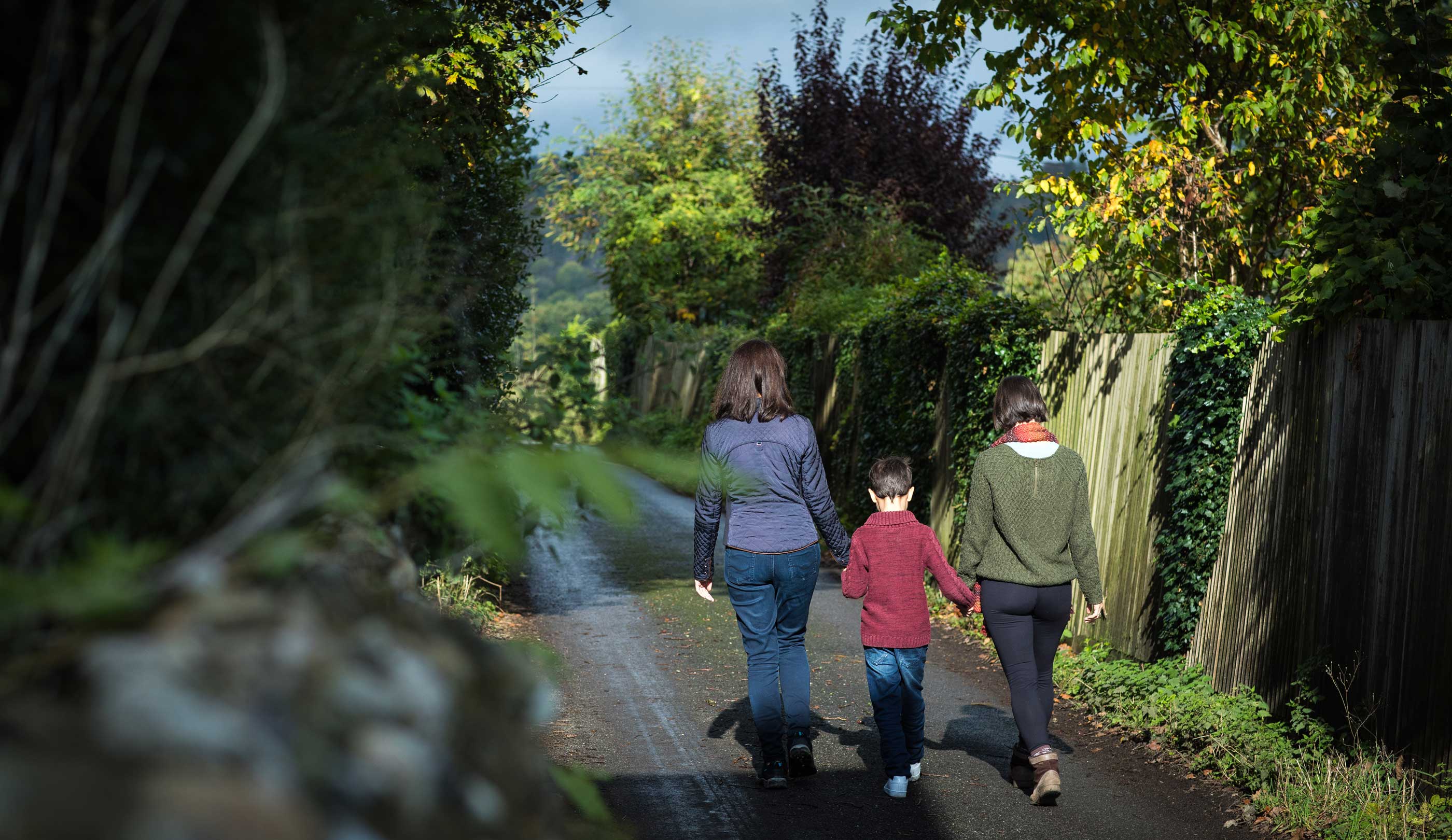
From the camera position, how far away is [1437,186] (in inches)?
200

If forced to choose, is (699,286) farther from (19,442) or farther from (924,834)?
(19,442)

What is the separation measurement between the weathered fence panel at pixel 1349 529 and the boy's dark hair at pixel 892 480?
197cm

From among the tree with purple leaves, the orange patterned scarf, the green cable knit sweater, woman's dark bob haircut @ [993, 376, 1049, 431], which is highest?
the tree with purple leaves

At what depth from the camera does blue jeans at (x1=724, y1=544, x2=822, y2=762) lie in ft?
17.9

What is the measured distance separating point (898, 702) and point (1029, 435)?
4.60 feet

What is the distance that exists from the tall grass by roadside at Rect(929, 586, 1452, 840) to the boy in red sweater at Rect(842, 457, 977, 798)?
4.59 ft

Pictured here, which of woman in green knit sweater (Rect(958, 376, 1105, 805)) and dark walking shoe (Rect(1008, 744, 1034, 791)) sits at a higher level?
woman in green knit sweater (Rect(958, 376, 1105, 805))

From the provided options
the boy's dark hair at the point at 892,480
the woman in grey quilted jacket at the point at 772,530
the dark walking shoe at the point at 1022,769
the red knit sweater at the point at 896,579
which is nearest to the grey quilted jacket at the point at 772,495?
the woman in grey quilted jacket at the point at 772,530

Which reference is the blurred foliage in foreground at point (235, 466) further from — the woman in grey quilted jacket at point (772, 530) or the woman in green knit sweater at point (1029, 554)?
the woman in green knit sweater at point (1029, 554)

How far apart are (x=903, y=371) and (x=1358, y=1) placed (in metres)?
4.93

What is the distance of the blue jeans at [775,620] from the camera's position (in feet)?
17.9

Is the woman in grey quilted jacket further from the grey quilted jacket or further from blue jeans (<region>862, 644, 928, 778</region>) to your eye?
blue jeans (<region>862, 644, 928, 778</region>)

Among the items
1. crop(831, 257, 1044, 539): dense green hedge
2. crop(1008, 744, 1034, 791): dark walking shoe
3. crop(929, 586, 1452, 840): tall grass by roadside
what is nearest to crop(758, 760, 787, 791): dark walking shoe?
crop(1008, 744, 1034, 791): dark walking shoe

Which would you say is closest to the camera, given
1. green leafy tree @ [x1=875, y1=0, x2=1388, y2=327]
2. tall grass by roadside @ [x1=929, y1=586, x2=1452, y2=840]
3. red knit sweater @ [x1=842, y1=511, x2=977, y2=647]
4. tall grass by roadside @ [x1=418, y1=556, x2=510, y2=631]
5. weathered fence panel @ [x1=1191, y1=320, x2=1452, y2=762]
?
tall grass by roadside @ [x1=929, y1=586, x2=1452, y2=840]
